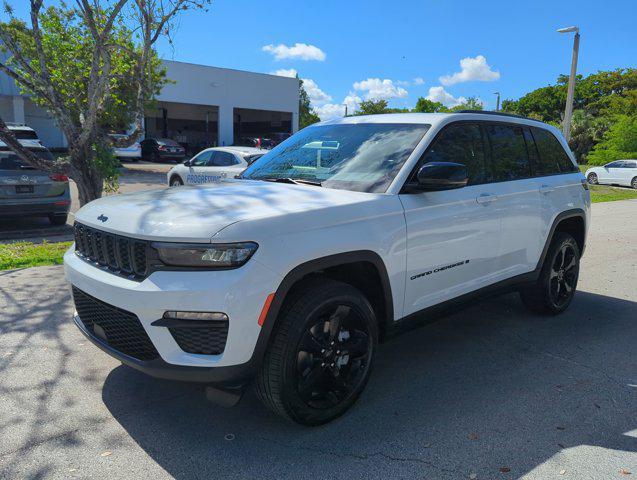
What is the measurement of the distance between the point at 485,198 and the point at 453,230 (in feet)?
1.68

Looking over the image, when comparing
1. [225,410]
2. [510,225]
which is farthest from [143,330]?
[510,225]

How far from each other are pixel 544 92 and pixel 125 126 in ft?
182

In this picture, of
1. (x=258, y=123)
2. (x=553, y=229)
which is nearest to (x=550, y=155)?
(x=553, y=229)

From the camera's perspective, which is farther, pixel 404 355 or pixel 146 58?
pixel 146 58

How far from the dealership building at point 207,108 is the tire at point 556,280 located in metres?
26.8

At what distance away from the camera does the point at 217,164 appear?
1366 centimetres

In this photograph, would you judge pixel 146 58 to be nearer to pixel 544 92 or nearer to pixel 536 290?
pixel 536 290

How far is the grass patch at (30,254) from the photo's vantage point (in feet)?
22.6

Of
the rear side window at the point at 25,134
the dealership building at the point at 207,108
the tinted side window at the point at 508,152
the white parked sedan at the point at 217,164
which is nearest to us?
the tinted side window at the point at 508,152

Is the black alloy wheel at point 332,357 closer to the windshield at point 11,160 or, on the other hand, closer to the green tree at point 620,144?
the windshield at point 11,160

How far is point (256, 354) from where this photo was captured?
2.75 metres

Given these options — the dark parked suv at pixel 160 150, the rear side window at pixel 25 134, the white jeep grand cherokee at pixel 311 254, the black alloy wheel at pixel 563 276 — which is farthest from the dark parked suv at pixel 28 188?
the dark parked suv at pixel 160 150

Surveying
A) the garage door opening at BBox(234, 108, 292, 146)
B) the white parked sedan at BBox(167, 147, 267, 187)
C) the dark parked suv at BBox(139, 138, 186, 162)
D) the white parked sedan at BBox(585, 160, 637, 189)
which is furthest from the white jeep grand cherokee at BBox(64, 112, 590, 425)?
the garage door opening at BBox(234, 108, 292, 146)

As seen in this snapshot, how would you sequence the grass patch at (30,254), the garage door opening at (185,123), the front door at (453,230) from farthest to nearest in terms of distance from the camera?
the garage door opening at (185,123) → the grass patch at (30,254) → the front door at (453,230)
